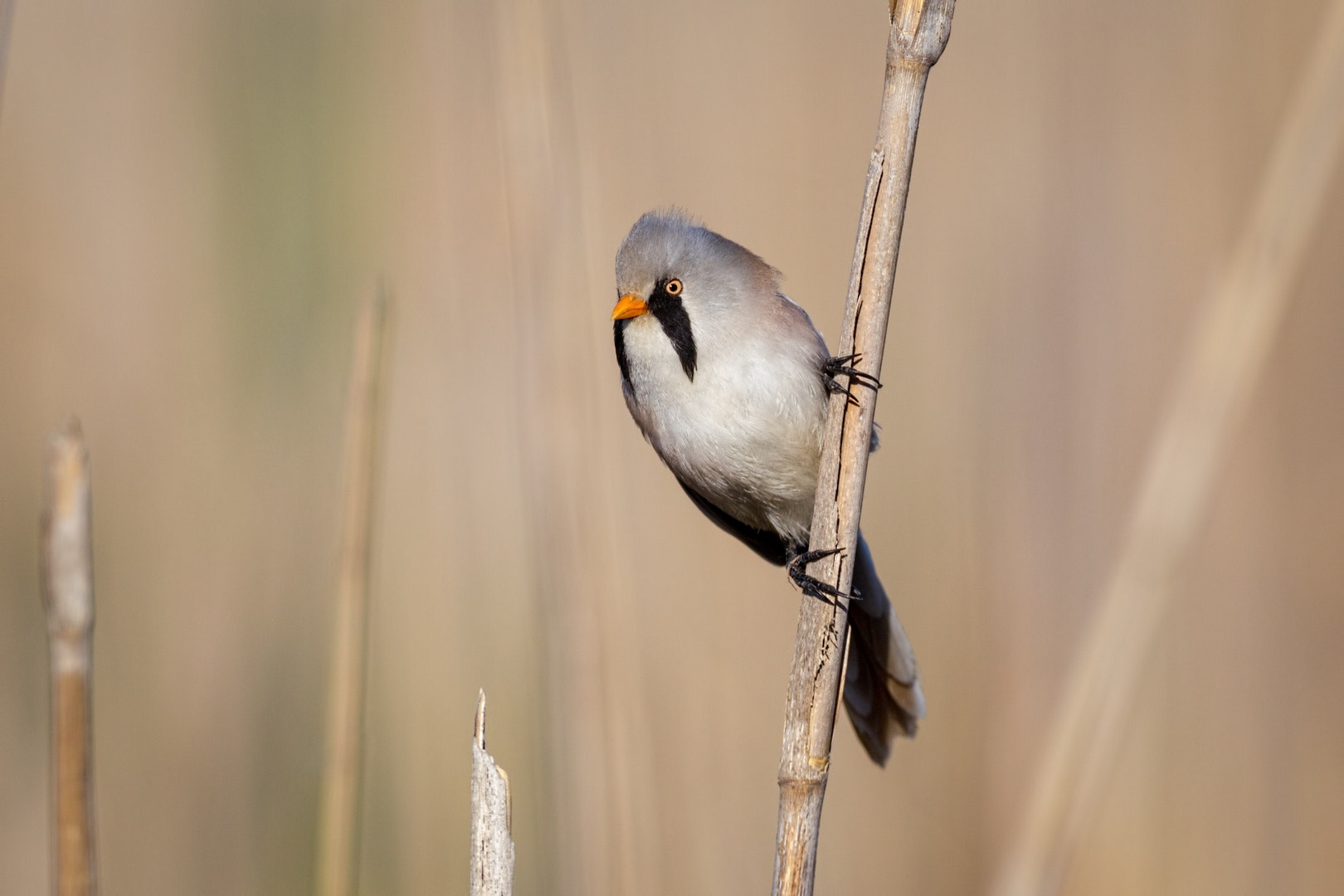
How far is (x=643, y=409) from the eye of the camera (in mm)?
1979

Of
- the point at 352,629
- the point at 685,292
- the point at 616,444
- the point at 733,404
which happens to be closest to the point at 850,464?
the point at 733,404

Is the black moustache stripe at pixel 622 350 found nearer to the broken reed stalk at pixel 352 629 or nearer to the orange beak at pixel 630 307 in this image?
the orange beak at pixel 630 307

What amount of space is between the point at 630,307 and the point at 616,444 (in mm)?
860

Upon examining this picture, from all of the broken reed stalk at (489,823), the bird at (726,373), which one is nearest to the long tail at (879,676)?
the bird at (726,373)

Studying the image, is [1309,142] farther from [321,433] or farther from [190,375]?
[190,375]

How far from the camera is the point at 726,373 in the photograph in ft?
6.07

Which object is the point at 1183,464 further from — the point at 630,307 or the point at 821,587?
the point at 630,307

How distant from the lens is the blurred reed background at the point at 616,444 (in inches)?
91.0

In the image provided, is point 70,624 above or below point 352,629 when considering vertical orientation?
below

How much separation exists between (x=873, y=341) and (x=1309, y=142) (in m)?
0.82

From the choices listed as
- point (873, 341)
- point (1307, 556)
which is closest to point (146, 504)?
point (873, 341)

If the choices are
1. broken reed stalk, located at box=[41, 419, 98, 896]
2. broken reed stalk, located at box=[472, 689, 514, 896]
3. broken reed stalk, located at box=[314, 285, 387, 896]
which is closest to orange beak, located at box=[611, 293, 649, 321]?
broken reed stalk, located at box=[314, 285, 387, 896]

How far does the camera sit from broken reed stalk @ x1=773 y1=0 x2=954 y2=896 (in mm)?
1300

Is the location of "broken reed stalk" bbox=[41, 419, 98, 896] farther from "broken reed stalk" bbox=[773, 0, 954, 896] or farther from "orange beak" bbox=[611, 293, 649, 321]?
"orange beak" bbox=[611, 293, 649, 321]
